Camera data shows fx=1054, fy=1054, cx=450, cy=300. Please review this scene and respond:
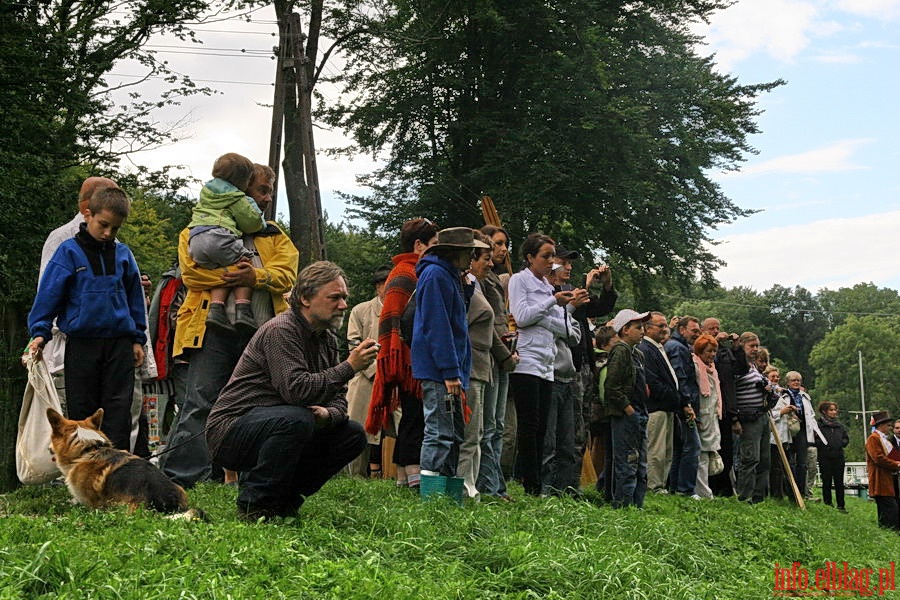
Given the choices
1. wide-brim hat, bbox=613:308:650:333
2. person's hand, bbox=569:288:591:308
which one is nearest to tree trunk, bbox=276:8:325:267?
wide-brim hat, bbox=613:308:650:333

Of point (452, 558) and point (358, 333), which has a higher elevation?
point (358, 333)

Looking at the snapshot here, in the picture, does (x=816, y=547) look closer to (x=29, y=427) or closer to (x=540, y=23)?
(x=29, y=427)

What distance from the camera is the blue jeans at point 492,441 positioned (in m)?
8.91

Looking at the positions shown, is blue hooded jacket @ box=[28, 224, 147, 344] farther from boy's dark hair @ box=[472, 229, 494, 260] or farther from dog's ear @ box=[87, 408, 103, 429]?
boy's dark hair @ box=[472, 229, 494, 260]

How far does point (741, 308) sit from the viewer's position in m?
92.1

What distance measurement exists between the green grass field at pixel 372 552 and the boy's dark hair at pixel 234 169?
235 centimetres

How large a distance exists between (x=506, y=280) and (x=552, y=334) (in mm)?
1472

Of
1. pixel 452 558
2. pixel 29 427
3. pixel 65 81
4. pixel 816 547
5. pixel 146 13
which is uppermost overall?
pixel 146 13

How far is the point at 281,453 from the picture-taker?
579cm

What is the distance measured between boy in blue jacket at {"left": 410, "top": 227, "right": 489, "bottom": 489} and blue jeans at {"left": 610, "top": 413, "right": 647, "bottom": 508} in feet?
8.33

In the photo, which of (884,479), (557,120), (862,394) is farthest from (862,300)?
(884,479)

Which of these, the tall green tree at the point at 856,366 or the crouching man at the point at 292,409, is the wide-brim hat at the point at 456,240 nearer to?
the crouching man at the point at 292,409

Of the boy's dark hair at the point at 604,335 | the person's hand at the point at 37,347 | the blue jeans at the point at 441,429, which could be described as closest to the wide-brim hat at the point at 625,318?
the boy's dark hair at the point at 604,335

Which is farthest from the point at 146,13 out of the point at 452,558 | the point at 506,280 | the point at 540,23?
the point at 452,558
